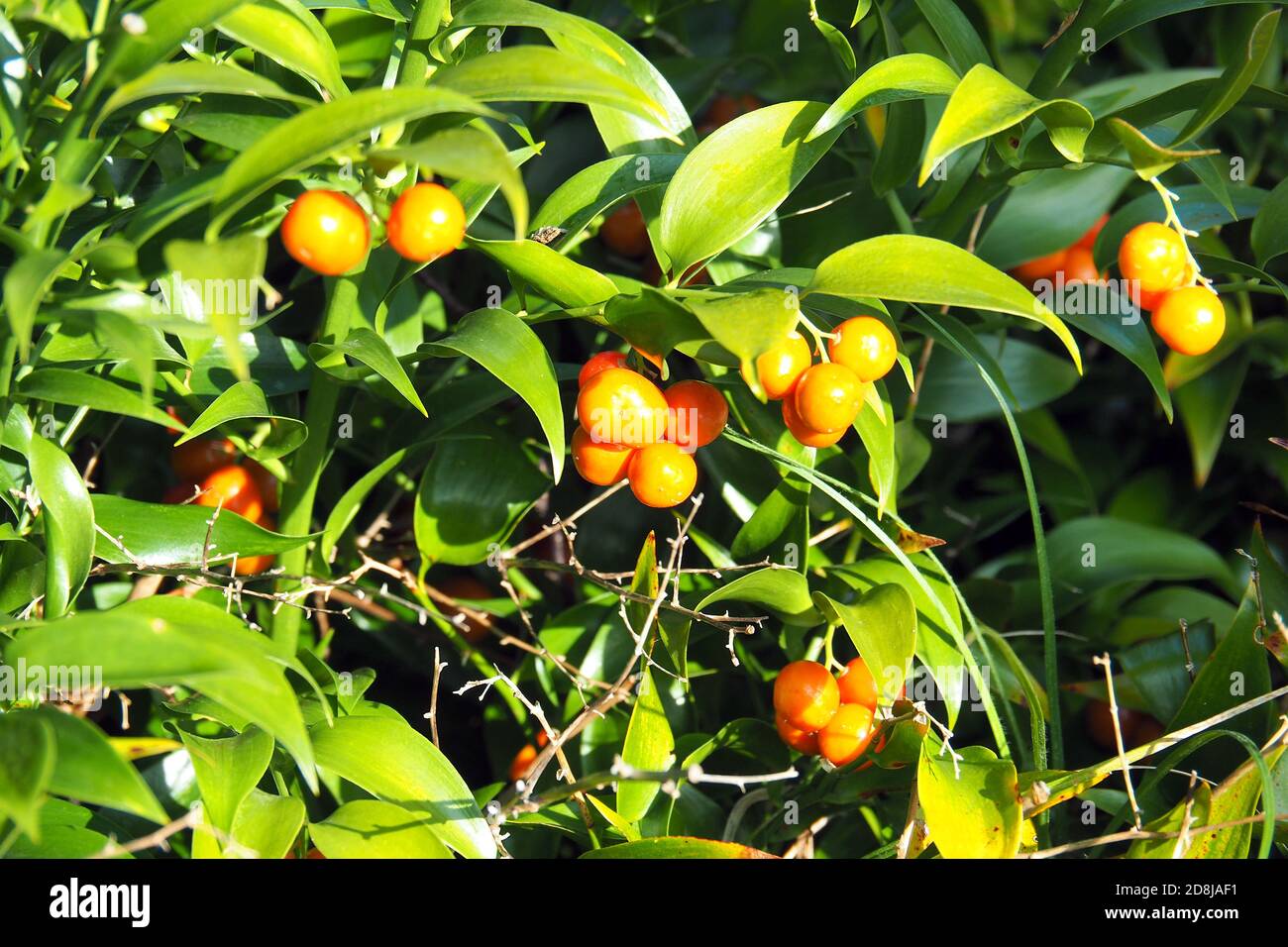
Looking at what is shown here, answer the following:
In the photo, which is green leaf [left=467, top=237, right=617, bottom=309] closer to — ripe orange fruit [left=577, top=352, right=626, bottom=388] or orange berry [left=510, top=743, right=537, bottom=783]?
ripe orange fruit [left=577, top=352, right=626, bottom=388]

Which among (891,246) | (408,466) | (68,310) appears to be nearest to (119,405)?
(68,310)

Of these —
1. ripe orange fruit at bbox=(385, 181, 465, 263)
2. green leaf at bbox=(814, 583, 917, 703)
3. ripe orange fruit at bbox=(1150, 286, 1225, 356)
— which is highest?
ripe orange fruit at bbox=(385, 181, 465, 263)

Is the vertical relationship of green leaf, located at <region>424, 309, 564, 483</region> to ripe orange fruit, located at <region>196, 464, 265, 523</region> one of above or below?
above

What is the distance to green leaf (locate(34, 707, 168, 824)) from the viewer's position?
1.65ft

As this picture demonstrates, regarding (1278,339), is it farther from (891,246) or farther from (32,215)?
(32,215)

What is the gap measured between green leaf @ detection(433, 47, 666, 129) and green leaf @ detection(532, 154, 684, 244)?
17 centimetres

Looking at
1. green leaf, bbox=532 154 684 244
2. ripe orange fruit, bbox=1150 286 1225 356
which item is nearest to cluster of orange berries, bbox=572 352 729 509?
green leaf, bbox=532 154 684 244

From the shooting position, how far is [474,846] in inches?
26.0

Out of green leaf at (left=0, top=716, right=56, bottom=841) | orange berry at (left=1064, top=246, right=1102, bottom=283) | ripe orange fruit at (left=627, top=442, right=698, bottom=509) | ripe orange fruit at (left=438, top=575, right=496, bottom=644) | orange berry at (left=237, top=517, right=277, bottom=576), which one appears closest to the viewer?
green leaf at (left=0, top=716, right=56, bottom=841)

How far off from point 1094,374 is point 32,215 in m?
1.07

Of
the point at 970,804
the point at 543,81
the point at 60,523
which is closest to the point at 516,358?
the point at 543,81

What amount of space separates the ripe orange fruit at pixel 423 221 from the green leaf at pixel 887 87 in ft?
0.78

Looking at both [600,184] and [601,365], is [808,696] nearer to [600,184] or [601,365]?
[601,365]

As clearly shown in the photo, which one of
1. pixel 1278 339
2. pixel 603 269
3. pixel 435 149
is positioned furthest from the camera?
pixel 1278 339
